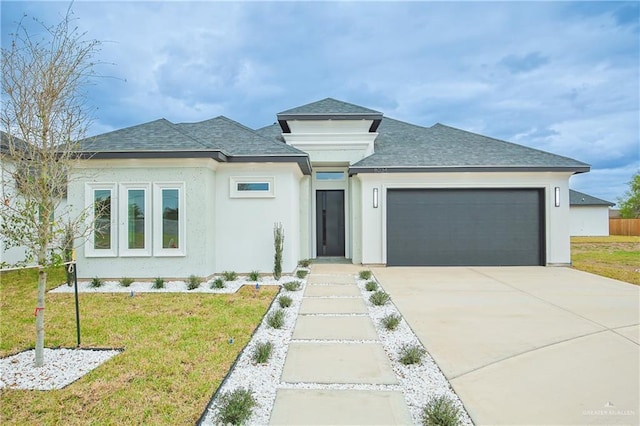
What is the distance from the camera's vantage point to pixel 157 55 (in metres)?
11.5

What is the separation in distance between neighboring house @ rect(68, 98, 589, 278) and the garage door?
3 cm

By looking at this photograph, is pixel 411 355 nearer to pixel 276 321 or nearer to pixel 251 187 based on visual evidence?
pixel 276 321

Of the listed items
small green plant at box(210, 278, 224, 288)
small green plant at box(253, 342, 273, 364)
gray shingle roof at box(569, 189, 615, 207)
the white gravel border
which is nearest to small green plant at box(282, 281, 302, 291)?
small green plant at box(210, 278, 224, 288)

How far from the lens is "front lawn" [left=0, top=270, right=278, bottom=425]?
10.1ft

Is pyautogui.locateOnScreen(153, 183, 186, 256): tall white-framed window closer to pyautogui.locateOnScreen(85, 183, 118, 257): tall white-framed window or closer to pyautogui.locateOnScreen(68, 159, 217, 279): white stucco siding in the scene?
pyautogui.locateOnScreen(68, 159, 217, 279): white stucco siding

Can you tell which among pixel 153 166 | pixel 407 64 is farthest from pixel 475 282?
pixel 407 64

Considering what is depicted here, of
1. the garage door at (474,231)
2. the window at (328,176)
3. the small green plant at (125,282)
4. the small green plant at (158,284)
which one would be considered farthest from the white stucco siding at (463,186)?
the small green plant at (125,282)

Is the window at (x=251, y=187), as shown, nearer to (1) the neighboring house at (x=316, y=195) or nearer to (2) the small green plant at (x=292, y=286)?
(1) the neighboring house at (x=316, y=195)

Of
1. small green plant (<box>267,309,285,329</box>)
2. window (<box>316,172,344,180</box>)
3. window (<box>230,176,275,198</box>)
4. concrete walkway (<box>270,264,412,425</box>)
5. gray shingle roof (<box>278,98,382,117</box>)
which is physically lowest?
concrete walkway (<box>270,264,412,425</box>)

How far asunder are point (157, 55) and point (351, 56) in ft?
26.2

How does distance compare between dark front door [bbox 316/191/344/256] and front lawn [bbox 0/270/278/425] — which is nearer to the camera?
front lawn [bbox 0/270/278/425]

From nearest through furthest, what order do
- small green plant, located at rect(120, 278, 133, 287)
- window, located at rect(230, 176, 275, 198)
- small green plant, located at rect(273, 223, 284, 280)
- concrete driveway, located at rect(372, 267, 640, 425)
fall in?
concrete driveway, located at rect(372, 267, 640, 425) < small green plant, located at rect(120, 278, 133, 287) < small green plant, located at rect(273, 223, 284, 280) < window, located at rect(230, 176, 275, 198)

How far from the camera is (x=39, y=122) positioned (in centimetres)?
405

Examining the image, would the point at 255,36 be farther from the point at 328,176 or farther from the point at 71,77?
the point at 71,77
